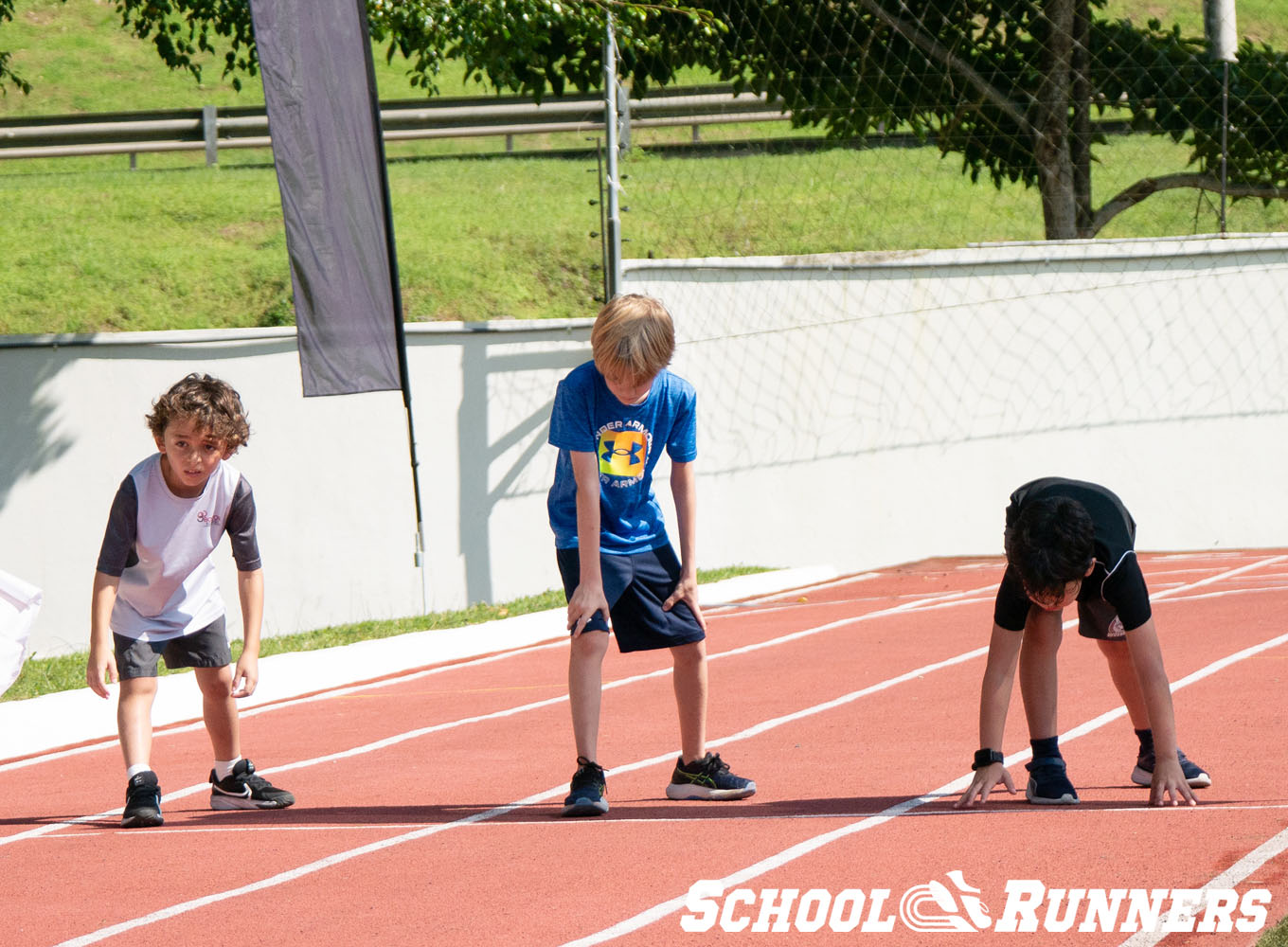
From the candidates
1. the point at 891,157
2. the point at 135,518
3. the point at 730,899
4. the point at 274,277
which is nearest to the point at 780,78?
the point at 891,157

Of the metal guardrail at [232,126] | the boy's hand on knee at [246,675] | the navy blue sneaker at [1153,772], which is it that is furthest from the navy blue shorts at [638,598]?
the metal guardrail at [232,126]

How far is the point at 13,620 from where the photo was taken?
625 centimetres

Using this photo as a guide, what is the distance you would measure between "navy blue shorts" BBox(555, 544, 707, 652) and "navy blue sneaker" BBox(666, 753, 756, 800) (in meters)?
0.50

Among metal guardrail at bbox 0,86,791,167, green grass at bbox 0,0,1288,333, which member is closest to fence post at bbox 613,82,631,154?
green grass at bbox 0,0,1288,333

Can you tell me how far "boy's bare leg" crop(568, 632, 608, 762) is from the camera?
221 inches

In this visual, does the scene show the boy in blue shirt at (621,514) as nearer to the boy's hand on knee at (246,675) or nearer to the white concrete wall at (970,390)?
the boy's hand on knee at (246,675)

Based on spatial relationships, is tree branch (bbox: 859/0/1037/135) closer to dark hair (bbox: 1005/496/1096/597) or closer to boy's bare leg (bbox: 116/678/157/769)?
dark hair (bbox: 1005/496/1096/597)

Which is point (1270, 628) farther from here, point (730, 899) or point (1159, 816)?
point (730, 899)

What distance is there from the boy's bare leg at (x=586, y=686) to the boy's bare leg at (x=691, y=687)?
0.32 m

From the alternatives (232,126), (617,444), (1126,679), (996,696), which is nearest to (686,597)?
(617,444)

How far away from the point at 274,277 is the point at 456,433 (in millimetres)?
3145

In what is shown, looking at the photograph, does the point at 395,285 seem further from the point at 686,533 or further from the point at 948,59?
the point at 948,59

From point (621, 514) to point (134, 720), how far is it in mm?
2004

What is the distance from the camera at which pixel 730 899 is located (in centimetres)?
452
